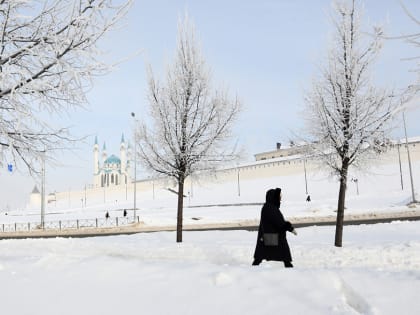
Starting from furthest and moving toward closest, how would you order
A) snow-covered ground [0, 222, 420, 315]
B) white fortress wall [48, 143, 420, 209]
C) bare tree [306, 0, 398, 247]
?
white fortress wall [48, 143, 420, 209], bare tree [306, 0, 398, 247], snow-covered ground [0, 222, 420, 315]

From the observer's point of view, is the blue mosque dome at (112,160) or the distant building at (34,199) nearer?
the distant building at (34,199)

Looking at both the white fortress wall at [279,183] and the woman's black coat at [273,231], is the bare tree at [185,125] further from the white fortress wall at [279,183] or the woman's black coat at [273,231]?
the white fortress wall at [279,183]

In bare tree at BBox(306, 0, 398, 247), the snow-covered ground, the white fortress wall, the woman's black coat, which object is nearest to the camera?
the snow-covered ground

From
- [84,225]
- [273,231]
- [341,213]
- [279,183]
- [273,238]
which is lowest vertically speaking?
[84,225]

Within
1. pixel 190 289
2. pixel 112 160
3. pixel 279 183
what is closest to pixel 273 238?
pixel 190 289

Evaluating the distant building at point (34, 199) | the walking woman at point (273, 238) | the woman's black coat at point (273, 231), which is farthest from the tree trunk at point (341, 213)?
the distant building at point (34, 199)

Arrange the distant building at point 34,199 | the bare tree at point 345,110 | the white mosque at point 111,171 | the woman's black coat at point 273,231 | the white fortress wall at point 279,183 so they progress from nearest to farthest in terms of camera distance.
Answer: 1. the woman's black coat at point 273,231
2. the bare tree at point 345,110
3. the white fortress wall at point 279,183
4. the distant building at point 34,199
5. the white mosque at point 111,171

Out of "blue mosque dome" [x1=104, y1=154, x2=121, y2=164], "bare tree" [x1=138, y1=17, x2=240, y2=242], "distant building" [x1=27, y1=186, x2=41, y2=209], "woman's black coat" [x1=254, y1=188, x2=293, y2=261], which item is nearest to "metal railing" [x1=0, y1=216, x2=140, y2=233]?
"bare tree" [x1=138, y1=17, x2=240, y2=242]

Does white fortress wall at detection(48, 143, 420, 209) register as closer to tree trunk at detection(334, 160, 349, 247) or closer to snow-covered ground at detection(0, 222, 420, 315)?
tree trunk at detection(334, 160, 349, 247)

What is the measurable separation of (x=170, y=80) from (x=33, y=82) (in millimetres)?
8732

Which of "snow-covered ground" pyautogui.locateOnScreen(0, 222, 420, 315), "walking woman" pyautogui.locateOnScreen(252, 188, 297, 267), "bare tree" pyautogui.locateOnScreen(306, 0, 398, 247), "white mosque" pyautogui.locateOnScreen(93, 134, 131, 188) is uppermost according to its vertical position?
"white mosque" pyautogui.locateOnScreen(93, 134, 131, 188)

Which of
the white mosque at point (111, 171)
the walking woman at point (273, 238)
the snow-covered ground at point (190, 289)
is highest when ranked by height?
the white mosque at point (111, 171)

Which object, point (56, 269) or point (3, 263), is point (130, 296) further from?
point (3, 263)

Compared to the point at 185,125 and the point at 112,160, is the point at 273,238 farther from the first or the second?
the point at 112,160
